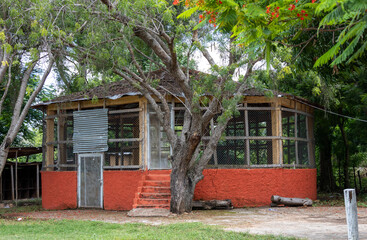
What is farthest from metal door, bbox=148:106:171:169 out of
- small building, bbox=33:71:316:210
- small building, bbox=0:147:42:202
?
small building, bbox=0:147:42:202

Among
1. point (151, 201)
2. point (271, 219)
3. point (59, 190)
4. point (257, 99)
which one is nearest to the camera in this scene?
point (271, 219)

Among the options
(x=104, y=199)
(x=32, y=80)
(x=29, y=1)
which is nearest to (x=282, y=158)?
(x=104, y=199)

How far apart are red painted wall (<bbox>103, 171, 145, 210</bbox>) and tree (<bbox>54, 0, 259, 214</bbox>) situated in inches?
86.3

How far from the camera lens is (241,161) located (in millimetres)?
15867

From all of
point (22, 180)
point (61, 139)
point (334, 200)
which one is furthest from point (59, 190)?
point (334, 200)

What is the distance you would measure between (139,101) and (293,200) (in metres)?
6.43

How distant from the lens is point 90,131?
16172mm

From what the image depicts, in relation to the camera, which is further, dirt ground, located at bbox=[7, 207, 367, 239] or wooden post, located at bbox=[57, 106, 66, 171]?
wooden post, located at bbox=[57, 106, 66, 171]

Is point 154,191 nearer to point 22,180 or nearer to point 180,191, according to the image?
point 180,191

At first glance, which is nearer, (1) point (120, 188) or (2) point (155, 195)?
(2) point (155, 195)

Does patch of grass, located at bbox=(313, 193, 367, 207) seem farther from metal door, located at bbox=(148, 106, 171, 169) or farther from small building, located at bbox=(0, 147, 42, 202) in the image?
small building, located at bbox=(0, 147, 42, 202)

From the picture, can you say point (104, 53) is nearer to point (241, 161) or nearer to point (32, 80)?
point (241, 161)

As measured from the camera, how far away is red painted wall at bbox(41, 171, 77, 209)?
16.5 metres

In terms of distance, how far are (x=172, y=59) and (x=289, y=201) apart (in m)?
6.71
